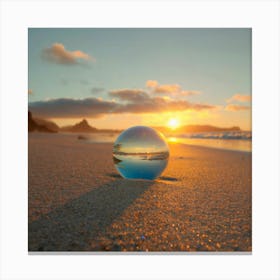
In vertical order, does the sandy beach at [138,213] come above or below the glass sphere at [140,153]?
below

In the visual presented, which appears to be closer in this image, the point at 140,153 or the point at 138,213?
the point at 138,213

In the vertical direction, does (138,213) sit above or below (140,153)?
below

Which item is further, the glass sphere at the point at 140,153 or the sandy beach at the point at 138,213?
the glass sphere at the point at 140,153
